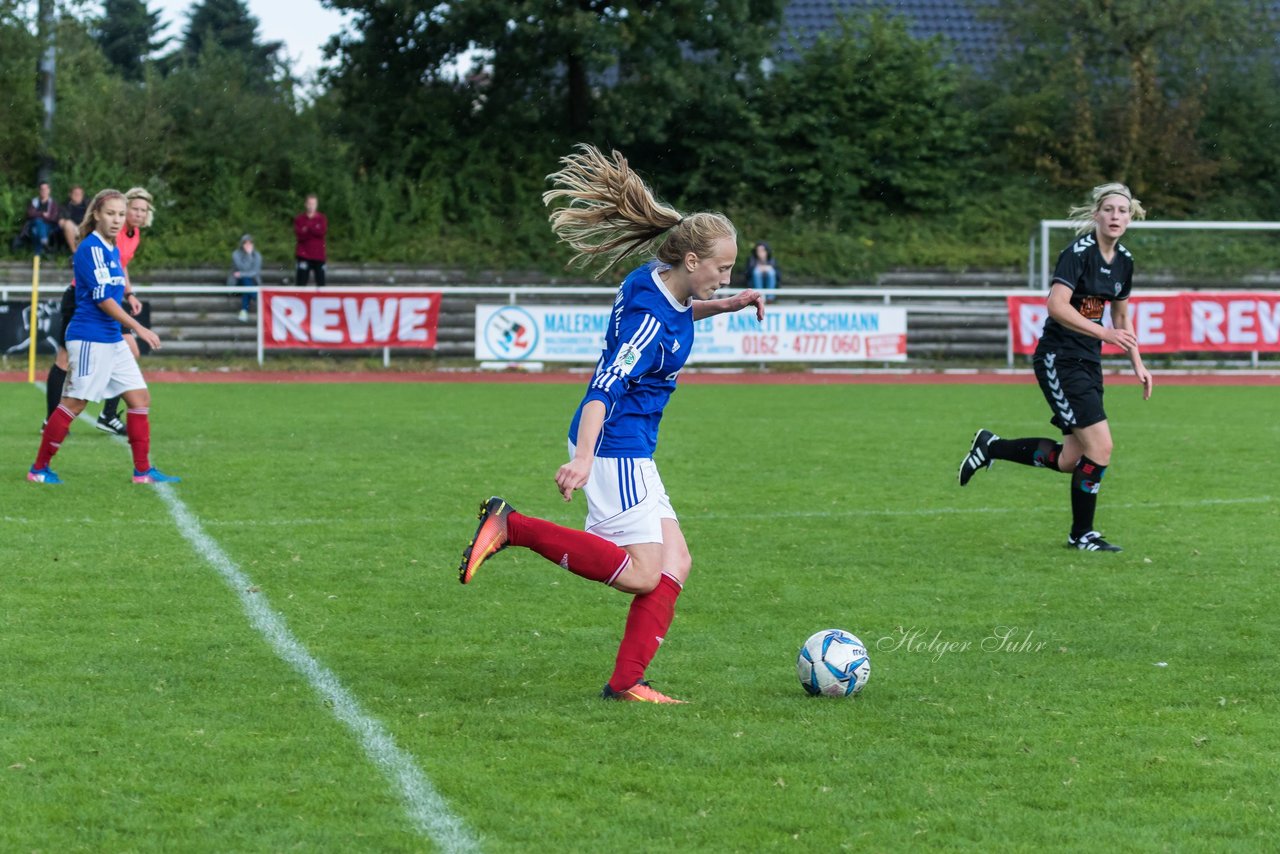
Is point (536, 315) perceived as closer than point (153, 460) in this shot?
No

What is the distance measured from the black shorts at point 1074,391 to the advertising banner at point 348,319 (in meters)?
15.6

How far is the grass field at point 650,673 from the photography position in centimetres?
418

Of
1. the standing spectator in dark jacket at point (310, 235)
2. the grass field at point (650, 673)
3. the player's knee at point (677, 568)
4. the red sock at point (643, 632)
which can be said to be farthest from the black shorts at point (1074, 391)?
the standing spectator in dark jacket at point (310, 235)

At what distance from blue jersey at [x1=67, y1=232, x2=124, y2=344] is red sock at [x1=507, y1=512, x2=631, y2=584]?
565cm

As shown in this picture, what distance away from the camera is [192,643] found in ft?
20.1

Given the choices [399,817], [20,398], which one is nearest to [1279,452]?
[399,817]

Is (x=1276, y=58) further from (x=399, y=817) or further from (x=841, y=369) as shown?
(x=399, y=817)

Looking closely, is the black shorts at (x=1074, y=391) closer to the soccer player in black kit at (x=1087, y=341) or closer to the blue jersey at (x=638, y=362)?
the soccer player in black kit at (x=1087, y=341)

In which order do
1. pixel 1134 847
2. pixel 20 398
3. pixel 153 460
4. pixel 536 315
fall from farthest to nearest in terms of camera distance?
pixel 536 315
pixel 20 398
pixel 153 460
pixel 1134 847

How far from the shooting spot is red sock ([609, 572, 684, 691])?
532 cm

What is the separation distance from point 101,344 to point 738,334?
13595 millimetres

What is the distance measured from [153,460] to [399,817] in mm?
8423

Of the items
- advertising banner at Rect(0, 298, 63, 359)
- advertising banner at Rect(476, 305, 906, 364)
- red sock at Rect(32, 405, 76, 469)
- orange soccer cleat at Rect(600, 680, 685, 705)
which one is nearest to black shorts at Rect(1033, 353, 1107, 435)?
orange soccer cleat at Rect(600, 680, 685, 705)

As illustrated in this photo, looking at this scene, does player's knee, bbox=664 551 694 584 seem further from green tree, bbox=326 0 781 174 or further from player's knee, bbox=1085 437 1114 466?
green tree, bbox=326 0 781 174
